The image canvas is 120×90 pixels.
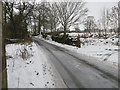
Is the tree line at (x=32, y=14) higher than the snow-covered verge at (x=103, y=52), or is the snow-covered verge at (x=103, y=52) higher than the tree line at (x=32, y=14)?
→ the tree line at (x=32, y=14)

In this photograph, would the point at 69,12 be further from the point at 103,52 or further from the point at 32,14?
the point at 103,52

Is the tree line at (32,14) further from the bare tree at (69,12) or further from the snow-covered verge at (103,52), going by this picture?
the snow-covered verge at (103,52)

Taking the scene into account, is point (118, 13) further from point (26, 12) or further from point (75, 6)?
point (26, 12)

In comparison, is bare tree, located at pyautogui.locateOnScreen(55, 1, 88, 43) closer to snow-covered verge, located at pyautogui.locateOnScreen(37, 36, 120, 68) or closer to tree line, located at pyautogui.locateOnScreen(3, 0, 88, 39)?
tree line, located at pyautogui.locateOnScreen(3, 0, 88, 39)

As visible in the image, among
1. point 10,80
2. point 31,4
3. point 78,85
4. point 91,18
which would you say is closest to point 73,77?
point 78,85

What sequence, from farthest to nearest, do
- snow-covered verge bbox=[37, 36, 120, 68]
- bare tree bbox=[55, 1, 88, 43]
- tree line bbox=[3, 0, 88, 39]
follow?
bare tree bbox=[55, 1, 88, 43], tree line bbox=[3, 0, 88, 39], snow-covered verge bbox=[37, 36, 120, 68]

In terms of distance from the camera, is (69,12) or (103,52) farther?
(69,12)

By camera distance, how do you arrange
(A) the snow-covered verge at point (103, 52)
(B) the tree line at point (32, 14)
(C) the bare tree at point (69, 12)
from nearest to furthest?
(A) the snow-covered verge at point (103, 52)
(B) the tree line at point (32, 14)
(C) the bare tree at point (69, 12)

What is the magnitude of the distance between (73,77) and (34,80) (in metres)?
1.90

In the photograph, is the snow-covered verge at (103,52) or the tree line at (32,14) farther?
the tree line at (32,14)

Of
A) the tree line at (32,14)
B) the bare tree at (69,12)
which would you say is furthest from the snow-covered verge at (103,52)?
the bare tree at (69,12)

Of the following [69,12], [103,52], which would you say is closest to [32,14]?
[69,12]

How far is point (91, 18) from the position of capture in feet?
278

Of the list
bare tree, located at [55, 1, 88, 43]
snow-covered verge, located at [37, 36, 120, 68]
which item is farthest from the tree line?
snow-covered verge, located at [37, 36, 120, 68]
